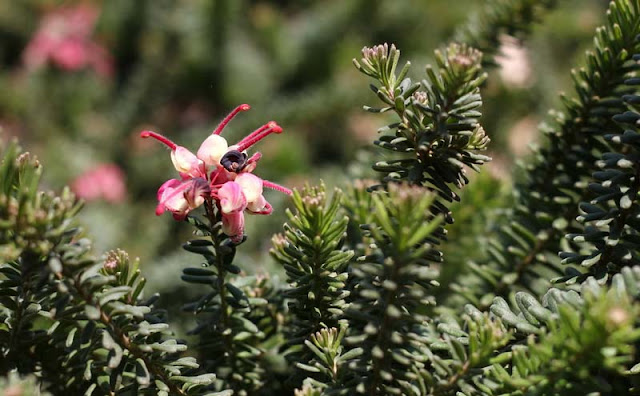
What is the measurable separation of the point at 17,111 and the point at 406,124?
1.49m

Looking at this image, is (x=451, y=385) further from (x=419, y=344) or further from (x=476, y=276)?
(x=476, y=276)

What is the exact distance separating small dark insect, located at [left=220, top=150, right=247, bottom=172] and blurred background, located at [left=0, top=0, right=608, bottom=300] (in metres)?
0.84

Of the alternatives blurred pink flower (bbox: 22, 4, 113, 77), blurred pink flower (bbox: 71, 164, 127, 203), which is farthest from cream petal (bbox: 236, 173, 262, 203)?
blurred pink flower (bbox: 22, 4, 113, 77)

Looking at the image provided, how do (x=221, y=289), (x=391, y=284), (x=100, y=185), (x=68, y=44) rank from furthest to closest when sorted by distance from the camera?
(x=68, y=44)
(x=100, y=185)
(x=221, y=289)
(x=391, y=284)

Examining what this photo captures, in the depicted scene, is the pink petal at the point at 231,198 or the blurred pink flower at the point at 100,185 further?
the blurred pink flower at the point at 100,185

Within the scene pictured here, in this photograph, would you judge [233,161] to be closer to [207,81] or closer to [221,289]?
[221,289]

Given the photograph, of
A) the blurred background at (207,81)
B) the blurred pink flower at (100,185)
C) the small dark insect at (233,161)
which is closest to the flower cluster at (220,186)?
the small dark insect at (233,161)

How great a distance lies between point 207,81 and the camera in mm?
1736

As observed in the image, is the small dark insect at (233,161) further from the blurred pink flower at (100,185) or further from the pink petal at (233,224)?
the blurred pink flower at (100,185)

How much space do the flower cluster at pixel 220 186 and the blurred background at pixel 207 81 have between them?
0.82 metres

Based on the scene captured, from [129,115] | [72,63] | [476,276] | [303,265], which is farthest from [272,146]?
[303,265]

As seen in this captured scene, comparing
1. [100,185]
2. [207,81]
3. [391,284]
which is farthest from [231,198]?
[207,81]

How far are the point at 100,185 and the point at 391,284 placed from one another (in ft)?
3.88

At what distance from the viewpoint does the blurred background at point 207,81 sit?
1.47m
